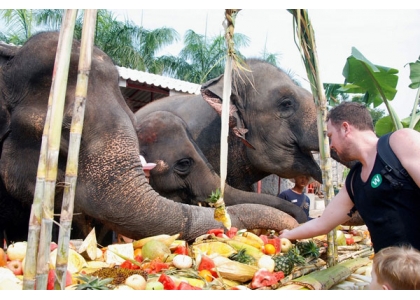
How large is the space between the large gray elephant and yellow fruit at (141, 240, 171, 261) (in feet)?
10.4

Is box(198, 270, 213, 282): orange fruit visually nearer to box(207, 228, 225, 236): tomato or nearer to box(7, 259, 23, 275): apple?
box(207, 228, 225, 236): tomato

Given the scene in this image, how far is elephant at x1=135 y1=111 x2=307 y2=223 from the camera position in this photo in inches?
213

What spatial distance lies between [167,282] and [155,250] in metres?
0.54

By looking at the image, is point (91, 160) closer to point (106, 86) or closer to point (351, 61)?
point (106, 86)

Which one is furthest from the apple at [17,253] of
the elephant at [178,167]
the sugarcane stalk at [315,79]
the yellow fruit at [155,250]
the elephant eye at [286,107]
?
the elephant eye at [286,107]

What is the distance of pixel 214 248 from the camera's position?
120 inches

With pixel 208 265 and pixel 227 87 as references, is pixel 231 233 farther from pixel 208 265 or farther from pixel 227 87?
pixel 227 87

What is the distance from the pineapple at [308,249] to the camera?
10.4 ft

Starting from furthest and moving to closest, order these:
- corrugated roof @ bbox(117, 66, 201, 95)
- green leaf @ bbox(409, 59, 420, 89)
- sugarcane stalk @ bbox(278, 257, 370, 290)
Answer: corrugated roof @ bbox(117, 66, 201, 95), green leaf @ bbox(409, 59, 420, 89), sugarcane stalk @ bbox(278, 257, 370, 290)

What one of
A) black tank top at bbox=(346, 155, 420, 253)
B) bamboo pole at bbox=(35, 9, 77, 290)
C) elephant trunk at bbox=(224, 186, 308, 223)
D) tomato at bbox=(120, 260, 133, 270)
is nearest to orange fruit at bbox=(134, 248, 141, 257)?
tomato at bbox=(120, 260, 133, 270)

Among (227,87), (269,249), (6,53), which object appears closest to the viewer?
(227,87)

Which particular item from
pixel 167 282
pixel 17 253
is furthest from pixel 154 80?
pixel 167 282

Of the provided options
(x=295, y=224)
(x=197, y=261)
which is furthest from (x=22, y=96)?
(x=295, y=224)

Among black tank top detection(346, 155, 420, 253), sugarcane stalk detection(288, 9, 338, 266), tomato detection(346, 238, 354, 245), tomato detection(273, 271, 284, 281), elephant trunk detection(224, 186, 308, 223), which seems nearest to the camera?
black tank top detection(346, 155, 420, 253)
